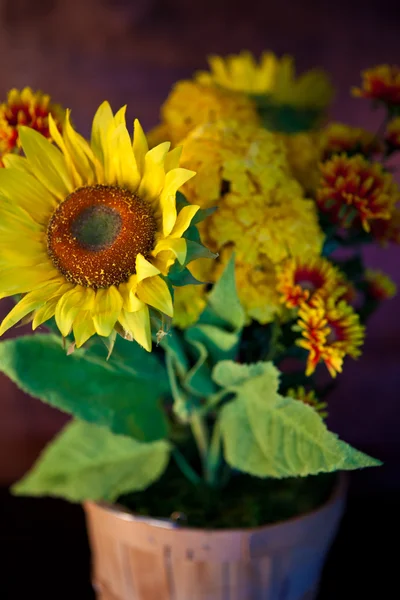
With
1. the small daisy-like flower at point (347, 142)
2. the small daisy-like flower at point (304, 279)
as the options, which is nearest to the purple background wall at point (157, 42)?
the small daisy-like flower at point (347, 142)

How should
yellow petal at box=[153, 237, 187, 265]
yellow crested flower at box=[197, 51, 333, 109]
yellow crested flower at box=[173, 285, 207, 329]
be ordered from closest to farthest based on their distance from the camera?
yellow petal at box=[153, 237, 187, 265] → yellow crested flower at box=[173, 285, 207, 329] → yellow crested flower at box=[197, 51, 333, 109]

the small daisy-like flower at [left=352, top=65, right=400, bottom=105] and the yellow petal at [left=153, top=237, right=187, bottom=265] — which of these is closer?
the yellow petal at [left=153, top=237, right=187, bottom=265]

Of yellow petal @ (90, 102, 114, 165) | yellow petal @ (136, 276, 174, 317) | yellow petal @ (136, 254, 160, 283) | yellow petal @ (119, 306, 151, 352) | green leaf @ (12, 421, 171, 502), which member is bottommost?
green leaf @ (12, 421, 171, 502)

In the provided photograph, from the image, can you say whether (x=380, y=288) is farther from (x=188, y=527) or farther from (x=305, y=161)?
(x=188, y=527)

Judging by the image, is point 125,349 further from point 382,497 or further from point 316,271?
point 382,497

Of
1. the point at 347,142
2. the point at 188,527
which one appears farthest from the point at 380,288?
the point at 188,527

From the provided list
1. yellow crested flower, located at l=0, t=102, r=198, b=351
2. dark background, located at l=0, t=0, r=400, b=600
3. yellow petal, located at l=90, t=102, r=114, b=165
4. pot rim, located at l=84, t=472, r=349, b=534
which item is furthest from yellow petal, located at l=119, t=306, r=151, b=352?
dark background, located at l=0, t=0, r=400, b=600

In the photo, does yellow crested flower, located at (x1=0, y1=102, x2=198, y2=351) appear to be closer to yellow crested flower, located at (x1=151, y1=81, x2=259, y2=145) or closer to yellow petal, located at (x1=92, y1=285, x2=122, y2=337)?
yellow petal, located at (x1=92, y1=285, x2=122, y2=337)
